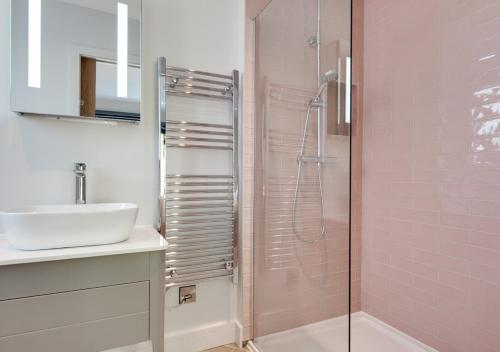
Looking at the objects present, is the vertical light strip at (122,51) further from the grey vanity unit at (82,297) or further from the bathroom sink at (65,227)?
the grey vanity unit at (82,297)

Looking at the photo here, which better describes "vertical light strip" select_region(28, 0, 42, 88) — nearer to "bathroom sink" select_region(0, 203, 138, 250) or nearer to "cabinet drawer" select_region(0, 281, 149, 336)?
"bathroom sink" select_region(0, 203, 138, 250)

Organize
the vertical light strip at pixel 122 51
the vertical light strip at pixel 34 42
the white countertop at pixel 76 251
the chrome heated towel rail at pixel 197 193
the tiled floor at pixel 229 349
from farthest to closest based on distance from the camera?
the tiled floor at pixel 229 349, the chrome heated towel rail at pixel 197 193, the vertical light strip at pixel 122 51, the vertical light strip at pixel 34 42, the white countertop at pixel 76 251

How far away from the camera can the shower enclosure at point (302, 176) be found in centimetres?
132

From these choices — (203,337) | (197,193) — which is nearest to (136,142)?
(197,193)

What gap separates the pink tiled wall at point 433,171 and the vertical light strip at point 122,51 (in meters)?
1.75

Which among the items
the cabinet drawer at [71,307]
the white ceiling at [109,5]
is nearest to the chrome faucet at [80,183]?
the cabinet drawer at [71,307]

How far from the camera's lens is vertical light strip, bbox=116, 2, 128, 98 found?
1.51 m

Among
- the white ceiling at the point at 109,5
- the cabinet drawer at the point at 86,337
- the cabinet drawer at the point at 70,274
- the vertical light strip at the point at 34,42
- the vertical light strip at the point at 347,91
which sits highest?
the white ceiling at the point at 109,5

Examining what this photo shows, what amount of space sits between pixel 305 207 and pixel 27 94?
1.48 m

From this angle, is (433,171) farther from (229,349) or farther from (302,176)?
(229,349)

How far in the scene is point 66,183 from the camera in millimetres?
1466

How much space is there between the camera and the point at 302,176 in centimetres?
152

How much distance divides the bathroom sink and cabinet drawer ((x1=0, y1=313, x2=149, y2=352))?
1.04ft

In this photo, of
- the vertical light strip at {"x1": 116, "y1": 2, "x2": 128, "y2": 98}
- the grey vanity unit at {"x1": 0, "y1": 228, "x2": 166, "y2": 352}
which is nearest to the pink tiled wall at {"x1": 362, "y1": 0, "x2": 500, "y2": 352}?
the grey vanity unit at {"x1": 0, "y1": 228, "x2": 166, "y2": 352}
